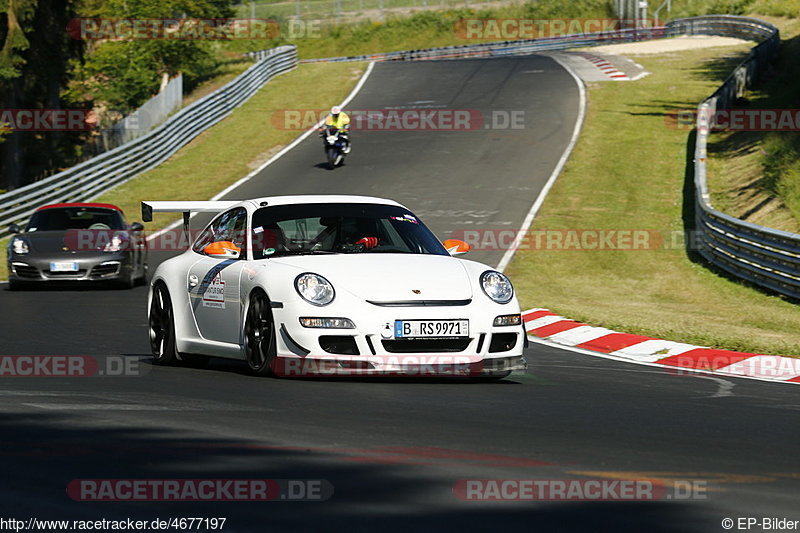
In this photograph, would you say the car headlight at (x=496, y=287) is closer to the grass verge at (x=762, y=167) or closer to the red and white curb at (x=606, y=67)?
the grass verge at (x=762, y=167)

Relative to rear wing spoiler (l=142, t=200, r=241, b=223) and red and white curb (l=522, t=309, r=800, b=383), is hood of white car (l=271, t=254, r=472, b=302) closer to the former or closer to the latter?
rear wing spoiler (l=142, t=200, r=241, b=223)

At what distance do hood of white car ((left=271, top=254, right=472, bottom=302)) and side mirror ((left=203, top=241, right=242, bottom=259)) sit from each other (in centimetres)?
45

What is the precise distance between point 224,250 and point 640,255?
14794 millimetres

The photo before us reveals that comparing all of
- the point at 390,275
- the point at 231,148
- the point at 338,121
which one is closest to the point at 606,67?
the point at 231,148

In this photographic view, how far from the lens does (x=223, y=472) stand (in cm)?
547

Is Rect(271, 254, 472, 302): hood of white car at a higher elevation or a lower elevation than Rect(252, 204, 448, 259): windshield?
lower

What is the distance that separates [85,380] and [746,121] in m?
28.6

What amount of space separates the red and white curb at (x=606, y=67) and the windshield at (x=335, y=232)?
3636 cm

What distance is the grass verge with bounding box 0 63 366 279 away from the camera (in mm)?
32159

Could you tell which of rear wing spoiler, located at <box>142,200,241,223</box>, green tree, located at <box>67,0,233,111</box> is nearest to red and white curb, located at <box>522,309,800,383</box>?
rear wing spoiler, located at <box>142,200,241,223</box>

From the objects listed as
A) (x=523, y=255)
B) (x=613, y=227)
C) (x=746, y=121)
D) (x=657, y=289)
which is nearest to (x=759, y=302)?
(x=657, y=289)

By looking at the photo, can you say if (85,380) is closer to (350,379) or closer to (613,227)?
(350,379)

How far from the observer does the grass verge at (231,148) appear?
3216 cm

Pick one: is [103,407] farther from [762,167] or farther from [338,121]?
[338,121]
